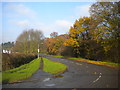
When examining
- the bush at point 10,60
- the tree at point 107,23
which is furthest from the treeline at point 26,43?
the tree at point 107,23

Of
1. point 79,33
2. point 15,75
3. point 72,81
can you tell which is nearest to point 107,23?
point 72,81

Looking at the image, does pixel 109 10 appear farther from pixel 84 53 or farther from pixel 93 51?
pixel 84 53

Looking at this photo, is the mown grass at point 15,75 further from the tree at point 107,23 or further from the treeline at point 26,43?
the treeline at point 26,43

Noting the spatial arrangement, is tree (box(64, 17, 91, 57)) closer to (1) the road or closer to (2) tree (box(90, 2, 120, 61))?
(2) tree (box(90, 2, 120, 61))

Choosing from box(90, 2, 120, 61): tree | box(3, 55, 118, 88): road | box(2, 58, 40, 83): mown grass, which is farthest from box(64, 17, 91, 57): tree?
box(3, 55, 118, 88): road

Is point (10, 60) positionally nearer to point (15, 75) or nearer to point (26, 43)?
point (15, 75)

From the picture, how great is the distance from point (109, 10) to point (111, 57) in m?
9.88

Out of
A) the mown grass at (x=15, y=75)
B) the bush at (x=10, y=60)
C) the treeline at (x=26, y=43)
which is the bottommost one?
the mown grass at (x=15, y=75)

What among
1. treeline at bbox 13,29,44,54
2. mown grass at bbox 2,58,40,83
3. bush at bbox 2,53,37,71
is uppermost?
treeline at bbox 13,29,44,54

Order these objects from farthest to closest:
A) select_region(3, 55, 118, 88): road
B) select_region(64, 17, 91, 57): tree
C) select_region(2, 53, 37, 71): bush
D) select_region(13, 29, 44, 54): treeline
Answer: select_region(13, 29, 44, 54): treeline
select_region(64, 17, 91, 57): tree
select_region(2, 53, 37, 71): bush
select_region(3, 55, 118, 88): road

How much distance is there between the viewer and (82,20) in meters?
40.5

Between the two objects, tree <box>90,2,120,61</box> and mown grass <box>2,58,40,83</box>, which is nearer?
mown grass <box>2,58,40,83</box>

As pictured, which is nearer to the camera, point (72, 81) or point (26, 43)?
point (72, 81)

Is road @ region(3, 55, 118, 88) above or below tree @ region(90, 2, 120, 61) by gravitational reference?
below
